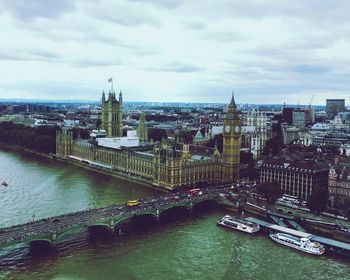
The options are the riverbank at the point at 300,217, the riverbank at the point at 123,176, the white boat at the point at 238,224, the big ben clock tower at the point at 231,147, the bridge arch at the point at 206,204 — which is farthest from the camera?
the big ben clock tower at the point at 231,147

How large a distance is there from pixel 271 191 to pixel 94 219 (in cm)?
2564

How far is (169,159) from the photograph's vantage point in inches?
2891

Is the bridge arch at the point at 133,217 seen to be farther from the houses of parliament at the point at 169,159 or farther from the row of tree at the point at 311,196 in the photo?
the row of tree at the point at 311,196

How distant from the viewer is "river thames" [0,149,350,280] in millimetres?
40844

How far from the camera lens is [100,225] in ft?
168

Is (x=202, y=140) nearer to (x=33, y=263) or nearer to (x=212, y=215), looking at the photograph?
(x=212, y=215)

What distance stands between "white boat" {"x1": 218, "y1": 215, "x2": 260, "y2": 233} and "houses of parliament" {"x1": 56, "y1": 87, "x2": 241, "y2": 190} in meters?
19.1

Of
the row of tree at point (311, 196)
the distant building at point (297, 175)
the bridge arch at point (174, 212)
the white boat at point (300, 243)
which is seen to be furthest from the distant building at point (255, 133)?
the white boat at point (300, 243)

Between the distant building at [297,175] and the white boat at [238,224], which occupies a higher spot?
the distant building at [297,175]

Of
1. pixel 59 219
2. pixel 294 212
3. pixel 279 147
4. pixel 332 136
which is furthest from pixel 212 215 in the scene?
pixel 332 136

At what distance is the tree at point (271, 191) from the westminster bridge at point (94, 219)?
6083mm

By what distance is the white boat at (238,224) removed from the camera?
172 feet

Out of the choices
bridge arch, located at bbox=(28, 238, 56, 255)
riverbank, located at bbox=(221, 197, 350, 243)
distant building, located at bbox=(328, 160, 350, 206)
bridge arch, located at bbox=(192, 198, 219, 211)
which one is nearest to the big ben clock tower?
bridge arch, located at bbox=(192, 198, 219, 211)

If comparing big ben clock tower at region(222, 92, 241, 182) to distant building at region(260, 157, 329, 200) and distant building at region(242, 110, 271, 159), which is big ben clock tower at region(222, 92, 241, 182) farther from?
distant building at region(242, 110, 271, 159)
